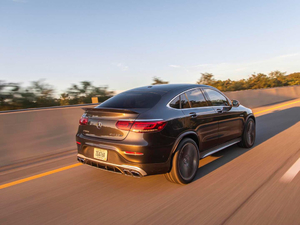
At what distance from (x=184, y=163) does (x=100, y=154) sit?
130cm

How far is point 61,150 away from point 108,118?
9.64ft

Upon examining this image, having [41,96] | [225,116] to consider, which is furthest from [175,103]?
[41,96]

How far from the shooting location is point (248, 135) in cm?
616

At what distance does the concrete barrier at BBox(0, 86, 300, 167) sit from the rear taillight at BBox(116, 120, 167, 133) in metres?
2.81

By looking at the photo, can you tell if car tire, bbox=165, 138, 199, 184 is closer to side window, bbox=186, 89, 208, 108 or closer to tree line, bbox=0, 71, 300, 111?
side window, bbox=186, 89, 208, 108

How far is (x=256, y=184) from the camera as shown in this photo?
12.9 feet

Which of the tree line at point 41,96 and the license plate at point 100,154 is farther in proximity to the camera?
the tree line at point 41,96

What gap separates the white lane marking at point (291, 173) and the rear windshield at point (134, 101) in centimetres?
231

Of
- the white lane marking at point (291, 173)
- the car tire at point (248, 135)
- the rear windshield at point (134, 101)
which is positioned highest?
the rear windshield at point (134, 101)

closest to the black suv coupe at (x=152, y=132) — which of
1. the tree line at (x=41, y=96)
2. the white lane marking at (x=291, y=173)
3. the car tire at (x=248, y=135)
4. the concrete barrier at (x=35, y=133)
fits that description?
the white lane marking at (x=291, y=173)

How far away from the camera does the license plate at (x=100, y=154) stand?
3.79 m

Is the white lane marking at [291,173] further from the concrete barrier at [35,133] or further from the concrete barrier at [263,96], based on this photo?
the concrete barrier at [263,96]

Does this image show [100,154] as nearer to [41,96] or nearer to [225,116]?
[225,116]

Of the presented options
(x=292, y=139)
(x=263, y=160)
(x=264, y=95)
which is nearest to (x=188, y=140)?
(x=263, y=160)
